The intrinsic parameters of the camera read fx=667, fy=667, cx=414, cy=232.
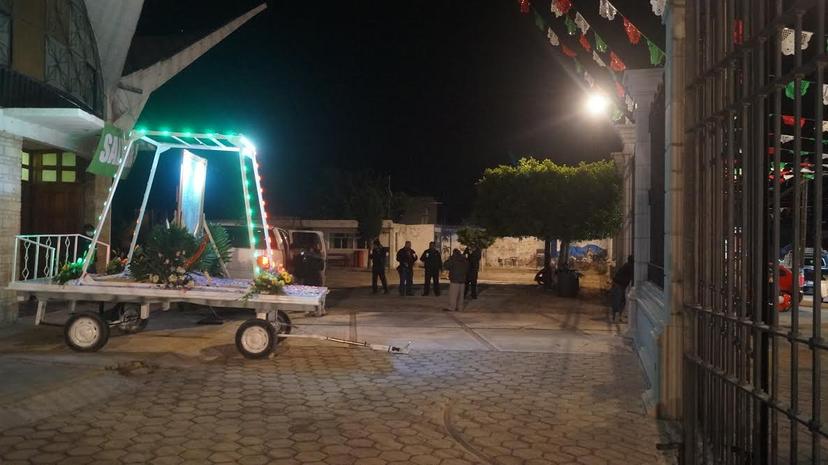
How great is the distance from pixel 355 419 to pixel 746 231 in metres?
3.79

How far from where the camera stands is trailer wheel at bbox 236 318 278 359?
8.85 meters

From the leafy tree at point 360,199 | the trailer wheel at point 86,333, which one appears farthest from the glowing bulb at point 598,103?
the leafy tree at point 360,199

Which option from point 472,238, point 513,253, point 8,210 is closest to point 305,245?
point 8,210

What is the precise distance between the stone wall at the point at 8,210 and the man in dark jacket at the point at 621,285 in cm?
1116

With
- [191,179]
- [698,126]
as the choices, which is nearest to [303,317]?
[191,179]

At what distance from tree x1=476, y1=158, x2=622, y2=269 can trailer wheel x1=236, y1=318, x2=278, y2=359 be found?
508 inches

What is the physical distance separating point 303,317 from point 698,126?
405 inches

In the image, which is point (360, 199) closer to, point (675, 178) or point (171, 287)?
point (171, 287)

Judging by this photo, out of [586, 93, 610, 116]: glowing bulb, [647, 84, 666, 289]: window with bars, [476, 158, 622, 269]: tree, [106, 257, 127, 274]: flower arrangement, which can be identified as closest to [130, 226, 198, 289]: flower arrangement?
[106, 257, 127, 274]: flower arrangement

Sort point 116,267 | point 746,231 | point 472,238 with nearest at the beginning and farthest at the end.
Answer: point 746,231 → point 116,267 → point 472,238

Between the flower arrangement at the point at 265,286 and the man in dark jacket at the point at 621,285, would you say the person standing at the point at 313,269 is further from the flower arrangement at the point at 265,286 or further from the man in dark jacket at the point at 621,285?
the flower arrangement at the point at 265,286

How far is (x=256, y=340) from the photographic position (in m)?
8.89

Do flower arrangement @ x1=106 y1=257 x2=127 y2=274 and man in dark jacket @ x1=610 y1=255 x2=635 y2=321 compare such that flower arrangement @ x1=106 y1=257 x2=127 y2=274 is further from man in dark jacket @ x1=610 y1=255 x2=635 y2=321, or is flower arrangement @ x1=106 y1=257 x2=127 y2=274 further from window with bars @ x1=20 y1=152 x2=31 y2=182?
man in dark jacket @ x1=610 y1=255 x2=635 y2=321

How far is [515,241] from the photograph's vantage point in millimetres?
39719
